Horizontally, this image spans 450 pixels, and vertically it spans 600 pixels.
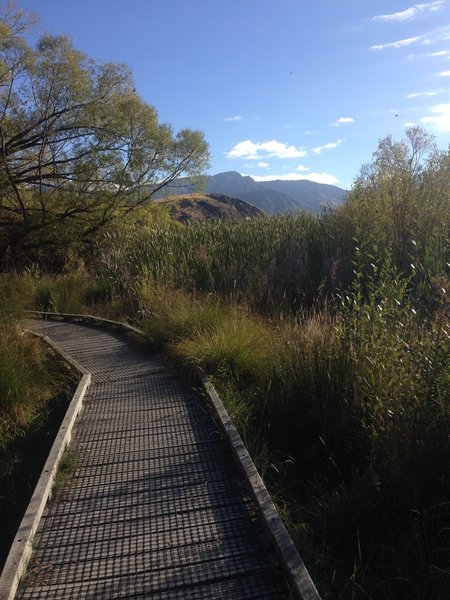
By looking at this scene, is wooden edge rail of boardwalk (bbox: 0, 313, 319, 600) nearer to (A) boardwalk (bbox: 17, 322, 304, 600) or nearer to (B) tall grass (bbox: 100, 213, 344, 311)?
(A) boardwalk (bbox: 17, 322, 304, 600)

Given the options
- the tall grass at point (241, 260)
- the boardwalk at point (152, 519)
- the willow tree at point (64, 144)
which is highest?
the willow tree at point (64, 144)

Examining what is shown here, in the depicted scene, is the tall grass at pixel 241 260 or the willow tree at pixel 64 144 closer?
the tall grass at pixel 241 260

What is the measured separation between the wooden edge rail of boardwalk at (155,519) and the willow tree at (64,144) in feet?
53.9

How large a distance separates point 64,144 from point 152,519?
18.9 m

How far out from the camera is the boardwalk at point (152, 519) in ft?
9.06

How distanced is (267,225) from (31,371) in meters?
8.24

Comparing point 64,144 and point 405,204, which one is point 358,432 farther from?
point 64,144

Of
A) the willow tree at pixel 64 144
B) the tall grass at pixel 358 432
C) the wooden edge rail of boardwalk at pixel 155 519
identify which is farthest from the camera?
the willow tree at pixel 64 144

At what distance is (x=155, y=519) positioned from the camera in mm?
3312

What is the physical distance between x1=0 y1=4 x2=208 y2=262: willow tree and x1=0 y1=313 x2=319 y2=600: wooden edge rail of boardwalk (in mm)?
16440

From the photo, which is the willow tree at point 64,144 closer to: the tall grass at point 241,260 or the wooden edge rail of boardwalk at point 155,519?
the tall grass at point 241,260

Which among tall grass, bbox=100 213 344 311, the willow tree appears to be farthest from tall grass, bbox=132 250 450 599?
the willow tree

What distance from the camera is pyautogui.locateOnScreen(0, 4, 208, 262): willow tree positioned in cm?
1823

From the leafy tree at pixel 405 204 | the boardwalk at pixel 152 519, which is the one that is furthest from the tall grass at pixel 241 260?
the boardwalk at pixel 152 519
